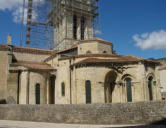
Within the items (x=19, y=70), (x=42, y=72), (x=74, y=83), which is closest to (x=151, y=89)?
(x=74, y=83)

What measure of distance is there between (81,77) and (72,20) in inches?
785

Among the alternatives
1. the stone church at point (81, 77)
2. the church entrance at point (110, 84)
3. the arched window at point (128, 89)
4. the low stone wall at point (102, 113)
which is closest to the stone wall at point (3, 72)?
the stone church at point (81, 77)

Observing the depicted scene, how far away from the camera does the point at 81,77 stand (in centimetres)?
2003

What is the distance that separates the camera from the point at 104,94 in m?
19.3

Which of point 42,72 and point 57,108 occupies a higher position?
point 42,72

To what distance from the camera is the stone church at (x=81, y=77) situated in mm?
19484

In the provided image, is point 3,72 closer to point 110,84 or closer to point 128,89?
point 110,84

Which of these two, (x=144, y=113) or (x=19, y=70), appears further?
(x=19, y=70)

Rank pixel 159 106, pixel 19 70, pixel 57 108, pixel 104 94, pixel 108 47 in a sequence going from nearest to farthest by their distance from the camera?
pixel 159 106, pixel 57 108, pixel 104 94, pixel 19 70, pixel 108 47

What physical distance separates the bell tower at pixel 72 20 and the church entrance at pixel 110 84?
662 inches

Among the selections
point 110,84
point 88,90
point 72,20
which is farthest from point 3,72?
point 72,20

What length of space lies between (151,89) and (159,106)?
9076 millimetres

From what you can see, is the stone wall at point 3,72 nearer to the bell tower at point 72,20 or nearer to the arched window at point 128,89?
the bell tower at point 72,20

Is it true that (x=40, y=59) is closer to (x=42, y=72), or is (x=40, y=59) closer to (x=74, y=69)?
(x=42, y=72)
